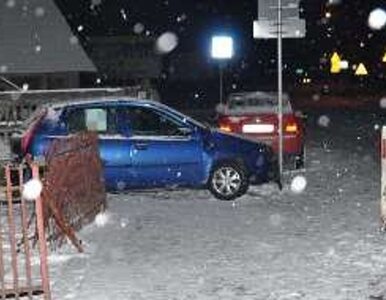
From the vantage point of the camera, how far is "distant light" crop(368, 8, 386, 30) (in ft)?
262

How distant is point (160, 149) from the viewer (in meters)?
13.2

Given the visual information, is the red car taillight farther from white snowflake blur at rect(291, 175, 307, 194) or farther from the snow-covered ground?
the snow-covered ground

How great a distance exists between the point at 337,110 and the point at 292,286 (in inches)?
1346

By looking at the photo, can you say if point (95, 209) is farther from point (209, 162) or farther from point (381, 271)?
point (381, 271)

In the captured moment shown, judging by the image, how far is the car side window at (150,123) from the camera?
1330 centimetres

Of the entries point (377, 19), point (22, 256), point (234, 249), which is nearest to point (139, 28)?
point (377, 19)

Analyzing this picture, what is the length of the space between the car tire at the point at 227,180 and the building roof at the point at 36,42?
1319 cm

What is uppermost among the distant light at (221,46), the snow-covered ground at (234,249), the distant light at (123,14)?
the distant light at (123,14)

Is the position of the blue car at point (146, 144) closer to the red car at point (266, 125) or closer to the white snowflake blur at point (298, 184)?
the white snowflake blur at point (298, 184)

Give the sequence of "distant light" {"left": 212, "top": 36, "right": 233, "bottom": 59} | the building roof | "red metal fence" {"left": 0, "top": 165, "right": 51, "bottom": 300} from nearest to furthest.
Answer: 1. "red metal fence" {"left": 0, "top": 165, "right": 51, "bottom": 300}
2. "distant light" {"left": 212, "top": 36, "right": 233, "bottom": 59}
3. the building roof

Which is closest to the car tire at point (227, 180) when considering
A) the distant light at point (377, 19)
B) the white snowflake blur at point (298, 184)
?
the white snowflake blur at point (298, 184)

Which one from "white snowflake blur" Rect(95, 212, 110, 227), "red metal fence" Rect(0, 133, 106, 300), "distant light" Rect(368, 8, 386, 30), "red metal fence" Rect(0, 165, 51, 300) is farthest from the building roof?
"distant light" Rect(368, 8, 386, 30)

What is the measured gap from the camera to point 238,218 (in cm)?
1210

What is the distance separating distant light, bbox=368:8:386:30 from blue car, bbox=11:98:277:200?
6886 cm
